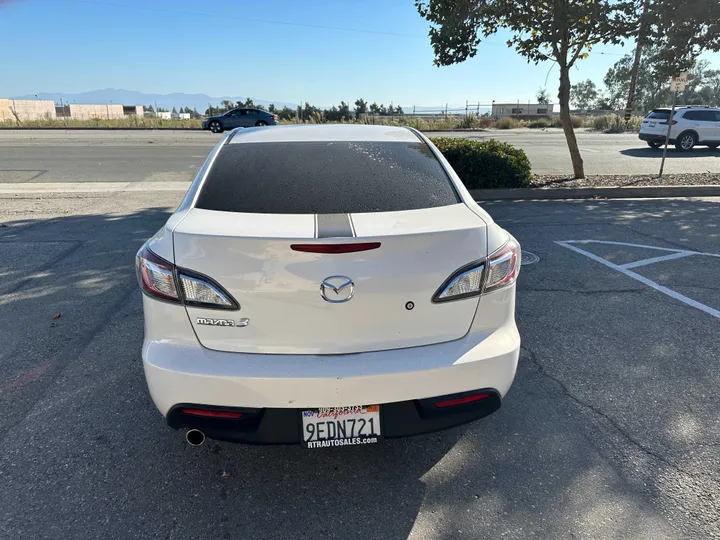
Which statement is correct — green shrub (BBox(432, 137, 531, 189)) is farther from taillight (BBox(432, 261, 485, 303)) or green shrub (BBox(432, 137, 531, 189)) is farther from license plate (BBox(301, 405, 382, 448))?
license plate (BBox(301, 405, 382, 448))

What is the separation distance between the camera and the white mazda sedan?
2.14m

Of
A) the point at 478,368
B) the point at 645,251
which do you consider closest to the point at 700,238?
the point at 645,251

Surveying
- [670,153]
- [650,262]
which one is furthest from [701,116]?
[650,262]

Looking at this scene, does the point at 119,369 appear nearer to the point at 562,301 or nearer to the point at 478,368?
the point at 478,368

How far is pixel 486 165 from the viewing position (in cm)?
1044

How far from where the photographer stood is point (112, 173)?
13.7 metres

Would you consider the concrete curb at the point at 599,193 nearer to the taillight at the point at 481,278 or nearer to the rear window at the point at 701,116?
the taillight at the point at 481,278

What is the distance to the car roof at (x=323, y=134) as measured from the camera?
3.41 m

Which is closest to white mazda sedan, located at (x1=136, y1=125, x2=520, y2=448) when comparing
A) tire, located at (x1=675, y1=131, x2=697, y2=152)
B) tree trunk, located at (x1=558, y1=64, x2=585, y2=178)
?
tree trunk, located at (x1=558, y1=64, x2=585, y2=178)

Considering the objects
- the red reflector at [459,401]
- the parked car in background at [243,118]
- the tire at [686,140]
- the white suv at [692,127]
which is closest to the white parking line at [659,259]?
the red reflector at [459,401]

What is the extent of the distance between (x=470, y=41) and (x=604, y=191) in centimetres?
448

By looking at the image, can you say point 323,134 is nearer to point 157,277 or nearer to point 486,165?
point 157,277

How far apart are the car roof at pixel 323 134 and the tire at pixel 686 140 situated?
2169cm

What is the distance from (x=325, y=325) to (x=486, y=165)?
9.04m
